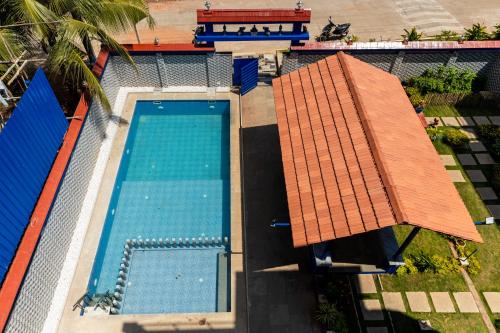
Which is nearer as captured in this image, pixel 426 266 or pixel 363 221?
pixel 363 221

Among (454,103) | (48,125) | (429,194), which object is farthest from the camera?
(454,103)

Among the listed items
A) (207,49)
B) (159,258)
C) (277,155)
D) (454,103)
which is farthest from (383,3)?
(159,258)

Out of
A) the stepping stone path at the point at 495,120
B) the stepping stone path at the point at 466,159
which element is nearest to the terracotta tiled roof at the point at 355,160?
the stepping stone path at the point at 466,159

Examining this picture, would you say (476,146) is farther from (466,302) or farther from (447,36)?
(447,36)

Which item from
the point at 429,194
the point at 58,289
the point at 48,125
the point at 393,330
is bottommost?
the point at 393,330

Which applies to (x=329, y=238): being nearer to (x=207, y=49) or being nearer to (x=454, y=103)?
(x=207, y=49)

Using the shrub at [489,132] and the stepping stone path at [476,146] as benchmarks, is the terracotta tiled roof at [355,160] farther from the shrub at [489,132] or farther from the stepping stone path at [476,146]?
the shrub at [489,132]
